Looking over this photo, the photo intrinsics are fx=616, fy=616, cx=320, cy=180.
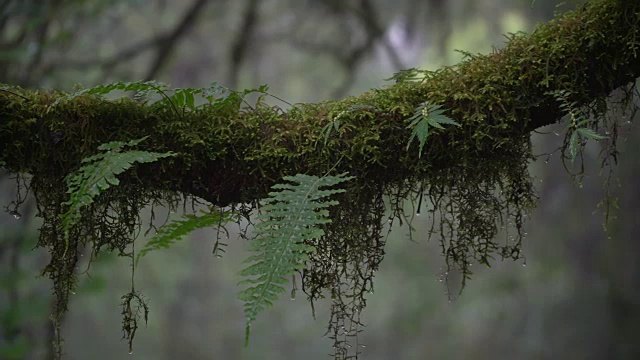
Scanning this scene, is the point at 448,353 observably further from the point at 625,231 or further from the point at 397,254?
the point at 625,231

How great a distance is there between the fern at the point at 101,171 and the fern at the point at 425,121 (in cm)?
60

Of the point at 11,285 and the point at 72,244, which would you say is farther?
the point at 11,285

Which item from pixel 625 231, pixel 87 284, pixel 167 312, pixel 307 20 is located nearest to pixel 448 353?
pixel 625 231

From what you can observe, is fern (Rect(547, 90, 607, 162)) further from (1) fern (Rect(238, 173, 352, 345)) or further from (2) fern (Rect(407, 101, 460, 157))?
(1) fern (Rect(238, 173, 352, 345))

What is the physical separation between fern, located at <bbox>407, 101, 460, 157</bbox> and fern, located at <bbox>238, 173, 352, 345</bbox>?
0.20 metres

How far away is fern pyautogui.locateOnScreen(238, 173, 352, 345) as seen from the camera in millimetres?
1346

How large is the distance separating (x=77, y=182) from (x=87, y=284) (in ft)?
8.51

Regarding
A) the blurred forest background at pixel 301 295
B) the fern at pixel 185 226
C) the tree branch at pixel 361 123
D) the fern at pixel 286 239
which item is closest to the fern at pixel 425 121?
the tree branch at pixel 361 123

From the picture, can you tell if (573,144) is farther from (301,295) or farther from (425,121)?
(301,295)

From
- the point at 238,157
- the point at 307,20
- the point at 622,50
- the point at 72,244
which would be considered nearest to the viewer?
the point at 622,50

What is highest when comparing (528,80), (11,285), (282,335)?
(282,335)

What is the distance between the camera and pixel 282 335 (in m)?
10.3

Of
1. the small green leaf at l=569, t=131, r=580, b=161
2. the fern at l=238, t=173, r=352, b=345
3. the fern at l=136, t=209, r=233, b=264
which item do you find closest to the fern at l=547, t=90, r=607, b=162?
the small green leaf at l=569, t=131, r=580, b=161

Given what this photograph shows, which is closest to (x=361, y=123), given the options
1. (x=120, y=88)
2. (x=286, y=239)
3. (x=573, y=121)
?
(x=286, y=239)
